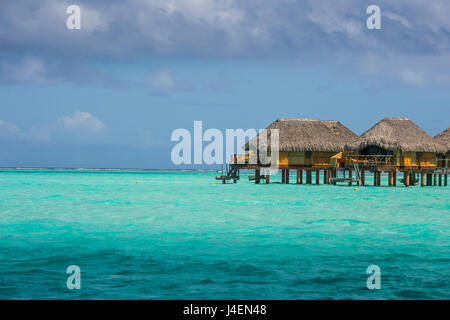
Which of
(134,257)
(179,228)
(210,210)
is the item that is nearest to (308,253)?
(134,257)

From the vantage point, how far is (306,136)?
39.3 metres

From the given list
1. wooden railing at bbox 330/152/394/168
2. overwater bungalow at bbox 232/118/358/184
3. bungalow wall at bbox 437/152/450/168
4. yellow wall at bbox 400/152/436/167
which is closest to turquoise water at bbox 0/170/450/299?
wooden railing at bbox 330/152/394/168

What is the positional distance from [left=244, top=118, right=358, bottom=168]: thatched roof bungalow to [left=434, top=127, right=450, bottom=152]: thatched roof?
684 cm

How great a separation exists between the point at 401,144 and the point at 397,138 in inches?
27.3

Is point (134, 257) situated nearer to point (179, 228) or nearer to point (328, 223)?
point (179, 228)

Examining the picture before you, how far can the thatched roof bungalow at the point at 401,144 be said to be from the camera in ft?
120

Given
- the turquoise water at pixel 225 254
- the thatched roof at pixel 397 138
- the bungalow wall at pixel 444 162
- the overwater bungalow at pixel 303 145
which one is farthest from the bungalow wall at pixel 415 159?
the turquoise water at pixel 225 254

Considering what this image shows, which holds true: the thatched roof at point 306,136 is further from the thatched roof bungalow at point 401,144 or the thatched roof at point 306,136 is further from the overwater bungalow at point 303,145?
the thatched roof bungalow at point 401,144

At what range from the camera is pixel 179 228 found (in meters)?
14.9

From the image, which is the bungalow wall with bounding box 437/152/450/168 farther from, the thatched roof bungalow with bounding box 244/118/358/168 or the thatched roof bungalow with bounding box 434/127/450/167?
the thatched roof bungalow with bounding box 244/118/358/168

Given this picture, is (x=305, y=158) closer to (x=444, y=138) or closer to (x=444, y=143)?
(x=444, y=143)

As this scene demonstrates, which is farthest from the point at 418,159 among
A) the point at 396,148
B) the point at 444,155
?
the point at 444,155

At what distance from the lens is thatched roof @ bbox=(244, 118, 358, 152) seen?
126 ft
